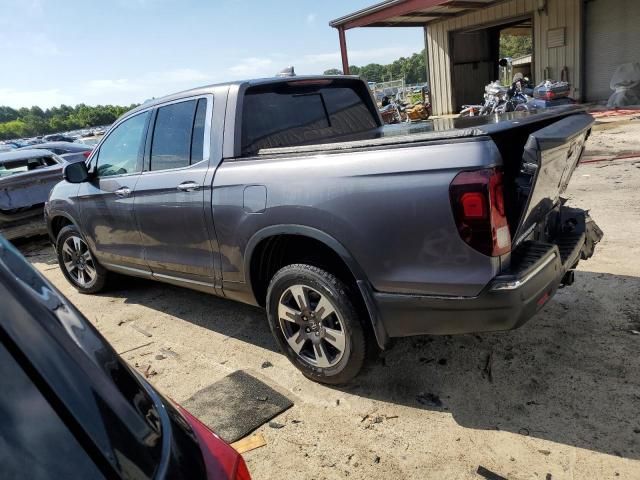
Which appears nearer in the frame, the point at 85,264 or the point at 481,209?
the point at 481,209

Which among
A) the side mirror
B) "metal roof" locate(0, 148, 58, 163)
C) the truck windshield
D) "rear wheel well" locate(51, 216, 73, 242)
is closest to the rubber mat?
the side mirror

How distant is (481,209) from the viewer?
229 centimetres

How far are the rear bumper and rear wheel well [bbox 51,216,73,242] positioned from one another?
404 cm

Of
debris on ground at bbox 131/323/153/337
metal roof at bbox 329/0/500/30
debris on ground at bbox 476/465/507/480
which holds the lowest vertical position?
debris on ground at bbox 476/465/507/480

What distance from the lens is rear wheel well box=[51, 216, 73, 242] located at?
541cm

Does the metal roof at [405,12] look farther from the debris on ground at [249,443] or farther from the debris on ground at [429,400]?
the debris on ground at [249,443]

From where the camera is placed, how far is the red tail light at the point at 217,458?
1.11 metres

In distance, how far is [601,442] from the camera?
8.05ft

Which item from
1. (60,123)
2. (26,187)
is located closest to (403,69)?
(60,123)

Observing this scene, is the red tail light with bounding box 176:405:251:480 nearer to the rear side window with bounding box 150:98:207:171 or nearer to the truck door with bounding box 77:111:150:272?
the rear side window with bounding box 150:98:207:171

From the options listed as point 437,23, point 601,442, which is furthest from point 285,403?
point 437,23

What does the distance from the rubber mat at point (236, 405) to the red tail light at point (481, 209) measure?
5.03 ft

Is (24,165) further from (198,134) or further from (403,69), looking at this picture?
(403,69)

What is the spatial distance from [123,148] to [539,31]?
14943mm
